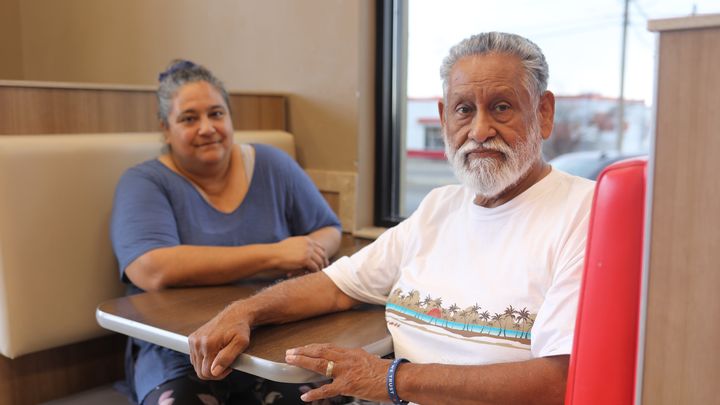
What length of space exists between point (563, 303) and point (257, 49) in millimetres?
2159

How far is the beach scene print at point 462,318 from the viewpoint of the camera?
1.40 m

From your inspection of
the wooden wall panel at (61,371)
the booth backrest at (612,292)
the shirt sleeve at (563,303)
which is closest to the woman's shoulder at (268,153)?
the wooden wall panel at (61,371)

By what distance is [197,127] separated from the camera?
2293mm

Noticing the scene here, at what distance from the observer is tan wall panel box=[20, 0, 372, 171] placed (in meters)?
2.79

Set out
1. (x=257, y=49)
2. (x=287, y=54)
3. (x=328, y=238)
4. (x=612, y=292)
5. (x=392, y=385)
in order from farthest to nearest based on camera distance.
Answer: (x=257, y=49), (x=287, y=54), (x=328, y=238), (x=392, y=385), (x=612, y=292)

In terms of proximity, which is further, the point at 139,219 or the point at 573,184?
the point at 139,219

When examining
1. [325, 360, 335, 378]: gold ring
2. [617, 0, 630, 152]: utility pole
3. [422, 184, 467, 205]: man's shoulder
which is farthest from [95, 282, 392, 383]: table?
[617, 0, 630, 152]: utility pole

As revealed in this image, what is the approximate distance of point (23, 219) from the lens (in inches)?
84.0

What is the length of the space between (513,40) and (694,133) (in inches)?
24.1

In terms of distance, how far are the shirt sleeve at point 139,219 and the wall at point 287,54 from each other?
2.87 feet

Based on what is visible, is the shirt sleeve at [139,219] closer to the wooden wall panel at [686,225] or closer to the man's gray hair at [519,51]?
the man's gray hair at [519,51]

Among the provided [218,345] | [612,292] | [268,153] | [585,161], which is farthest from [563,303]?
[585,161]

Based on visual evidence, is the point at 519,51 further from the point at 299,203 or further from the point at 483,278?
the point at 299,203

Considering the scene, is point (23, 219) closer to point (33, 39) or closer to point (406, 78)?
point (406, 78)
